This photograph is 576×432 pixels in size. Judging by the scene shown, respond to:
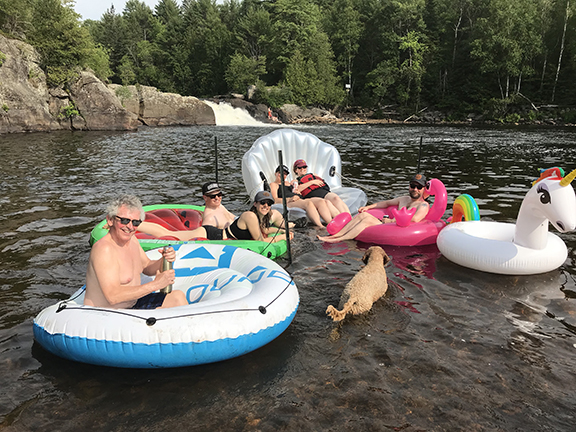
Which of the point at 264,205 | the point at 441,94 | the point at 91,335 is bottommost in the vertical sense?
the point at 91,335

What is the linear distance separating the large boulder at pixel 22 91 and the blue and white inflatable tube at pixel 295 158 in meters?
21.0

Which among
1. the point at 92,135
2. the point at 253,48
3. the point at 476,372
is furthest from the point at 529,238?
the point at 253,48

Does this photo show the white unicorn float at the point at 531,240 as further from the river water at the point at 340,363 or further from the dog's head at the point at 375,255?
the dog's head at the point at 375,255

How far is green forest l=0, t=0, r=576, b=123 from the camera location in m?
32.5

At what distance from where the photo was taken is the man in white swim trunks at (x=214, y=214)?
594cm

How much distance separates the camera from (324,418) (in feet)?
9.61

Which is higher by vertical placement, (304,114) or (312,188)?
(304,114)

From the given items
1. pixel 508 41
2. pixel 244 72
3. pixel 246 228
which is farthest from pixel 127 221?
pixel 244 72

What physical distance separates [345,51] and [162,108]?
26.4m

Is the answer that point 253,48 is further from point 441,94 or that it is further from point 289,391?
point 289,391

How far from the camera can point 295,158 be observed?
31.3 ft

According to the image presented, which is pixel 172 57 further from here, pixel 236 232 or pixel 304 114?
pixel 236 232

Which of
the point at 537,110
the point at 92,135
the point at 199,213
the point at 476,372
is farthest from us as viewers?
the point at 537,110

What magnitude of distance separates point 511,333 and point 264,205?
123 inches
